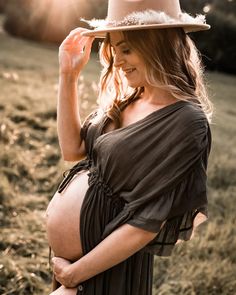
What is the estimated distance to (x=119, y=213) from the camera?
201 centimetres

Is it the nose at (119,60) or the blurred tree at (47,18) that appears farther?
the blurred tree at (47,18)

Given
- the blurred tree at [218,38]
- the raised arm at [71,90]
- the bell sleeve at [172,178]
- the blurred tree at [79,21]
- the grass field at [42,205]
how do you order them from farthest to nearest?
the blurred tree at [218,38] < the blurred tree at [79,21] < the grass field at [42,205] < the raised arm at [71,90] < the bell sleeve at [172,178]

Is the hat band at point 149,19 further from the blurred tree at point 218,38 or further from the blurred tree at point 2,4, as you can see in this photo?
the blurred tree at point 2,4

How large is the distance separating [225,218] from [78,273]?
2756mm

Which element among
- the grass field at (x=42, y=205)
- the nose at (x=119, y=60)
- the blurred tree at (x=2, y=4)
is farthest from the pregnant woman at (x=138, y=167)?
the blurred tree at (x=2, y=4)

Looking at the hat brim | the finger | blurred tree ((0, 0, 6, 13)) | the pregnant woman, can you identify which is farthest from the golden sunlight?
the hat brim

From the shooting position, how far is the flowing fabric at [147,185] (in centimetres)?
188

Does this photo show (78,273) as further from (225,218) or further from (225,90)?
(225,90)

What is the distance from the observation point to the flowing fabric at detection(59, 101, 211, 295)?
1.88 m

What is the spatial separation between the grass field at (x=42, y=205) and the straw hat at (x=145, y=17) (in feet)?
4.15

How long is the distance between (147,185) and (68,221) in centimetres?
37

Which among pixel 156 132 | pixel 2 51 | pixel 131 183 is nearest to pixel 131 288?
pixel 131 183

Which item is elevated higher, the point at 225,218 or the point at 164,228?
the point at 164,228

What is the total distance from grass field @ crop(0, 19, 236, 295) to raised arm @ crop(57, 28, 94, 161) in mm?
1125
